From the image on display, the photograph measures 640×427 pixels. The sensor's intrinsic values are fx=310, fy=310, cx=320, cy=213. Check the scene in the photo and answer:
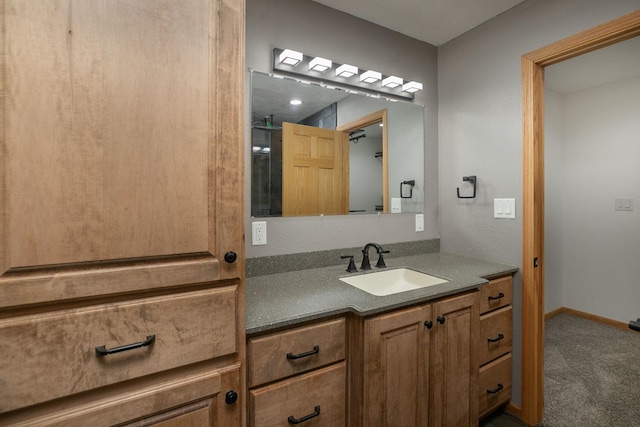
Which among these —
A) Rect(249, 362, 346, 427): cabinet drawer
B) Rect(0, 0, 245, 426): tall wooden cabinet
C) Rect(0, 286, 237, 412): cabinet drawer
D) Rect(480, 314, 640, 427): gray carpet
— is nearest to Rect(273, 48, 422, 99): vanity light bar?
Rect(0, 0, 245, 426): tall wooden cabinet

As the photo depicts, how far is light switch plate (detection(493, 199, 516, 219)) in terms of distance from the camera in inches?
73.8

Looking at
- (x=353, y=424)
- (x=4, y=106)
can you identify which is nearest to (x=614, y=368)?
(x=353, y=424)

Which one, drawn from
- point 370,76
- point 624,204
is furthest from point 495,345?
point 624,204

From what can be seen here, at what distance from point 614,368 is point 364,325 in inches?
96.5

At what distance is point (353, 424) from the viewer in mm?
1227

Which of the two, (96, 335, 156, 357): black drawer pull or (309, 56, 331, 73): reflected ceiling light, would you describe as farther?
(309, 56, 331, 73): reflected ceiling light

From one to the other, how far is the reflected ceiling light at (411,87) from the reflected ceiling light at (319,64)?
24.2 inches

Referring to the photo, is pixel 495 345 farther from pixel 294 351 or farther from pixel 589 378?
pixel 294 351

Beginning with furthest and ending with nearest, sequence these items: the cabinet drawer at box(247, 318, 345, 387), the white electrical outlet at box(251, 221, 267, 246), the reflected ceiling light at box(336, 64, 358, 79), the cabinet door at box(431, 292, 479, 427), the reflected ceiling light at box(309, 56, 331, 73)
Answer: the reflected ceiling light at box(336, 64, 358, 79), the reflected ceiling light at box(309, 56, 331, 73), the white electrical outlet at box(251, 221, 267, 246), the cabinet door at box(431, 292, 479, 427), the cabinet drawer at box(247, 318, 345, 387)

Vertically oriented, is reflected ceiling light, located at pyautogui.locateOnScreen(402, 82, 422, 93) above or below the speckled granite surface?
above

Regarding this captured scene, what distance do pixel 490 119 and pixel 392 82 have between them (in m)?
0.67

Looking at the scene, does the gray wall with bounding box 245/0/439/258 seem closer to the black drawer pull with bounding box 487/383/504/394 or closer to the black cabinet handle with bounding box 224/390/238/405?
the black cabinet handle with bounding box 224/390/238/405

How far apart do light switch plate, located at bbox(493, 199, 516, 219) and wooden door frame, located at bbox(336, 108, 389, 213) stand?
67cm

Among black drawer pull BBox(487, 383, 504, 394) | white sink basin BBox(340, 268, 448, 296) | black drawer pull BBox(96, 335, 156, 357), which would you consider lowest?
black drawer pull BBox(487, 383, 504, 394)
